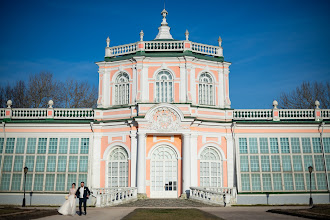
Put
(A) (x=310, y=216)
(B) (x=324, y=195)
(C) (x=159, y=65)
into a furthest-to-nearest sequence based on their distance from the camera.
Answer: (C) (x=159, y=65), (B) (x=324, y=195), (A) (x=310, y=216)

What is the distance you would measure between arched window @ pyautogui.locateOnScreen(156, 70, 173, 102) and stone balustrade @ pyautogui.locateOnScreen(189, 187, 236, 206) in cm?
744

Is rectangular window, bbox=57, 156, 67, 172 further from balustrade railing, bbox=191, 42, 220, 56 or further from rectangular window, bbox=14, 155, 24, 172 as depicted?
balustrade railing, bbox=191, 42, 220, 56

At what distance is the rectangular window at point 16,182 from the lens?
2834 centimetres

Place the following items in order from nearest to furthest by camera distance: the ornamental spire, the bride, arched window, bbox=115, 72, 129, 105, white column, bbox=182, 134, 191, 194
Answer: the bride → white column, bbox=182, 134, 191, 194 → arched window, bbox=115, 72, 129, 105 → the ornamental spire

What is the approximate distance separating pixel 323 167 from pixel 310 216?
14.3 m

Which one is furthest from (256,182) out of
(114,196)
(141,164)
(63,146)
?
(63,146)

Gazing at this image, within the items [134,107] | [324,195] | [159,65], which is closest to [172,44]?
[159,65]

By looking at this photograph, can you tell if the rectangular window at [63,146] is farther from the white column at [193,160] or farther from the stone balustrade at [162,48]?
the white column at [193,160]

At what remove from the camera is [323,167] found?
29.1 metres

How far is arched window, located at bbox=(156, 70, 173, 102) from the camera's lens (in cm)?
2977

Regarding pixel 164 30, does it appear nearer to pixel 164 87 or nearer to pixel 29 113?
pixel 164 87

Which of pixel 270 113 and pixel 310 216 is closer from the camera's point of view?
pixel 310 216

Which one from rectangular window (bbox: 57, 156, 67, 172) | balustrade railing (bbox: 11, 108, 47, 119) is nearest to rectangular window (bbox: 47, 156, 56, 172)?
rectangular window (bbox: 57, 156, 67, 172)

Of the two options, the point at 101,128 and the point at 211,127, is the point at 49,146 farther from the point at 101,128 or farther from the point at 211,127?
the point at 211,127
